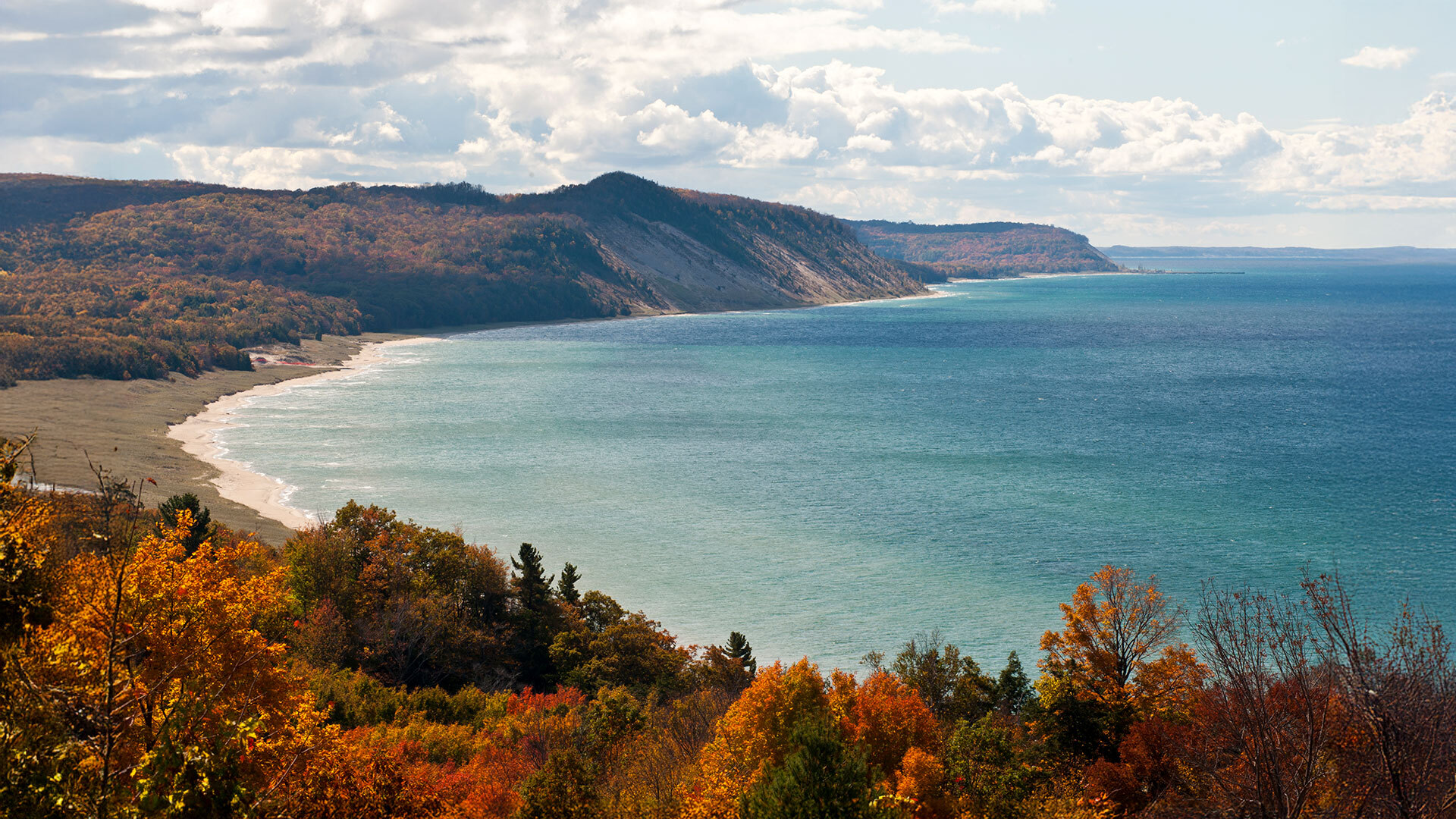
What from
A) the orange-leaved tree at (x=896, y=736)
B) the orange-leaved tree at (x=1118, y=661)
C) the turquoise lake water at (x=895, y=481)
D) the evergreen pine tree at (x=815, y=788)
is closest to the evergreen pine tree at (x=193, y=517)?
the turquoise lake water at (x=895, y=481)

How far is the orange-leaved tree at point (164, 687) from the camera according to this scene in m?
13.4

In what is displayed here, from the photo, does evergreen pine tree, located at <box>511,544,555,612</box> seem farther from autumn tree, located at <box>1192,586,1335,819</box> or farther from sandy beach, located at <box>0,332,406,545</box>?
autumn tree, located at <box>1192,586,1335,819</box>

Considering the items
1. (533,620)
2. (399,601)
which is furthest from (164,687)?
(533,620)

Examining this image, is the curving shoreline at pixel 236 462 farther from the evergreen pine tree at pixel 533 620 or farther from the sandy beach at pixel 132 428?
the evergreen pine tree at pixel 533 620

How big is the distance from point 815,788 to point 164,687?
12.6 meters

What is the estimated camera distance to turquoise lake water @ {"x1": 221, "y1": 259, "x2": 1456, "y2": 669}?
188ft

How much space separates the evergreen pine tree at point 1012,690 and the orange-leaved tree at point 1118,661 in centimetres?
516

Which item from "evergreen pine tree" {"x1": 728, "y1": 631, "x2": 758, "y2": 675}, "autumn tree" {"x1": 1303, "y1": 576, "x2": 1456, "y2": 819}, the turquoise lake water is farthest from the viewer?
the turquoise lake water

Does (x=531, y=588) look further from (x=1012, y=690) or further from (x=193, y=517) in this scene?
(x=1012, y=690)

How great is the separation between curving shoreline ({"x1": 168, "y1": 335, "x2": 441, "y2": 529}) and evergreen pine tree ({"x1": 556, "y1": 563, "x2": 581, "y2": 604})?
2123 centimetres

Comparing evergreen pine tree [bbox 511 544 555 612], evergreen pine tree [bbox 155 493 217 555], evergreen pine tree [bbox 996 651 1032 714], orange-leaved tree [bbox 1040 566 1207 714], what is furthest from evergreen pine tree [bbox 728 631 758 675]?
evergreen pine tree [bbox 155 493 217 555]

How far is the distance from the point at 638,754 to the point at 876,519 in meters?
43.0

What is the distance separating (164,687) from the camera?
63.1 feet

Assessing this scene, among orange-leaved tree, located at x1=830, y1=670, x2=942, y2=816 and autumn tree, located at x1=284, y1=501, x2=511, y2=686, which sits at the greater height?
orange-leaved tree, located at x1=830, y1=670, x2=942, y2=816
